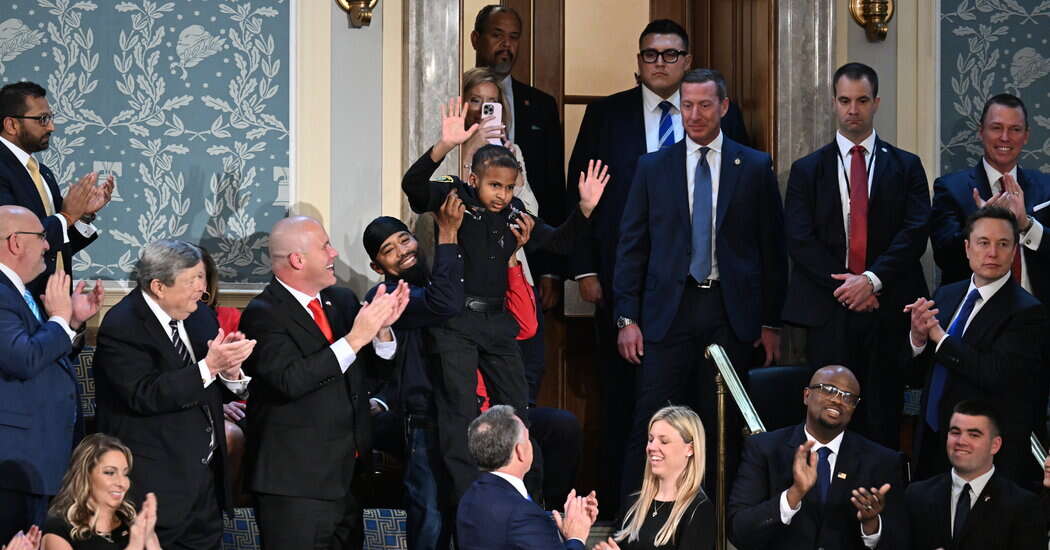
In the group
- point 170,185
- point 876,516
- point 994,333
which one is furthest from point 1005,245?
point 170,185

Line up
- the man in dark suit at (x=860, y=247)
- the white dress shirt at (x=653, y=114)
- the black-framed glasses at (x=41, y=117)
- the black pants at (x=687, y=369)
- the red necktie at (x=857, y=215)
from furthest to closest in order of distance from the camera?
1. the white dress shirt at (x=653, y=114)
2. the red necktie at (x=857, y=215)
3. the man in dark suit at (x=860, y=247)
4. the black pants at (x=687, y=369)
5. the black-framed glasses at (x=41, y=117)

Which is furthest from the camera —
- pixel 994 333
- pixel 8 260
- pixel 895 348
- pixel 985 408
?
pixel 895 348

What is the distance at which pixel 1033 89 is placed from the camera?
7.22 metres

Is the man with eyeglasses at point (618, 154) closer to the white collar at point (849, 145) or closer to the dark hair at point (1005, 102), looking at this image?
the white collar at point (849, 145)

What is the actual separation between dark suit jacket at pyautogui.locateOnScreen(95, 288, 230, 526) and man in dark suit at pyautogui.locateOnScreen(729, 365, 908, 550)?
187 cm

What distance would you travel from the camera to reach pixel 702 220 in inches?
253

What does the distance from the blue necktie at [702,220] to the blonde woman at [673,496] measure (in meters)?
1.33

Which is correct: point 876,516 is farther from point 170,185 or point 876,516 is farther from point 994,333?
point 170,185

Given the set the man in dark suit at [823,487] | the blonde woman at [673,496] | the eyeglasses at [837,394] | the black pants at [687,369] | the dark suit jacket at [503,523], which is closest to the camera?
the dark suit jacket at [503,523]

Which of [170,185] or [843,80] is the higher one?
[843,80]

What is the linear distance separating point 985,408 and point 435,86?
2.67 meters

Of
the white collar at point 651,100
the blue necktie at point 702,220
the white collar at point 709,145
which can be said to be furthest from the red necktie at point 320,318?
the white collar at point 651,100

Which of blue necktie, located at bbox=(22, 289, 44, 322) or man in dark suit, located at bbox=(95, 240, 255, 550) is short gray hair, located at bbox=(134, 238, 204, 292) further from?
blue necktie, located at bbox=(22, 289, 44, 322)

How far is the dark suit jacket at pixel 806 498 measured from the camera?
5367 millimetres
